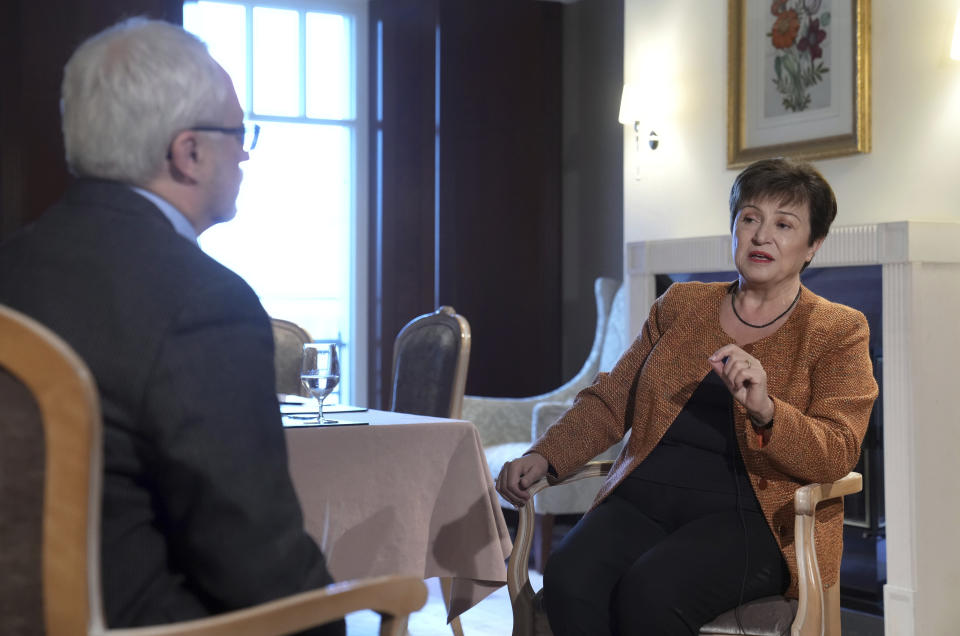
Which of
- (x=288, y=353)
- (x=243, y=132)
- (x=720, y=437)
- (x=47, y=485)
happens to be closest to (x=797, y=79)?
(x=288, y=353)

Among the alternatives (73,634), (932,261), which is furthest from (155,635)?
(932,261)

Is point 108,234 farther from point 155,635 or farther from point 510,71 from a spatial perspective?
point 510,71

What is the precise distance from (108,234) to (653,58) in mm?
3642

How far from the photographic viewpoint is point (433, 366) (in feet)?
9.83

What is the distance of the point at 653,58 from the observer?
437 centimetres


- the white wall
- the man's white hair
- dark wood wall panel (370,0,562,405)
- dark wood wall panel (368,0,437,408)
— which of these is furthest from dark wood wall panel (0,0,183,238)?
the man's white hair

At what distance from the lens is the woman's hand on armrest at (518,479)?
2.01m

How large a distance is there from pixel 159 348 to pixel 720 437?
4.13 ft

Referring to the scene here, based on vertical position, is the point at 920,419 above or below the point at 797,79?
below

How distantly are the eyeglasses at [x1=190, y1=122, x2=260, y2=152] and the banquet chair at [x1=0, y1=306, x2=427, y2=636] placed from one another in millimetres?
362

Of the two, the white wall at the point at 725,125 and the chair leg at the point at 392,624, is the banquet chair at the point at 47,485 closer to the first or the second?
the chair leg at the point at 392,624

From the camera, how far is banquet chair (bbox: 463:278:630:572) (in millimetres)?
3850

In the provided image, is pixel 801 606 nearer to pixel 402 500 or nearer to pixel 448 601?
pixel 402 500

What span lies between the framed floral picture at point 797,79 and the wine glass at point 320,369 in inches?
84.5
